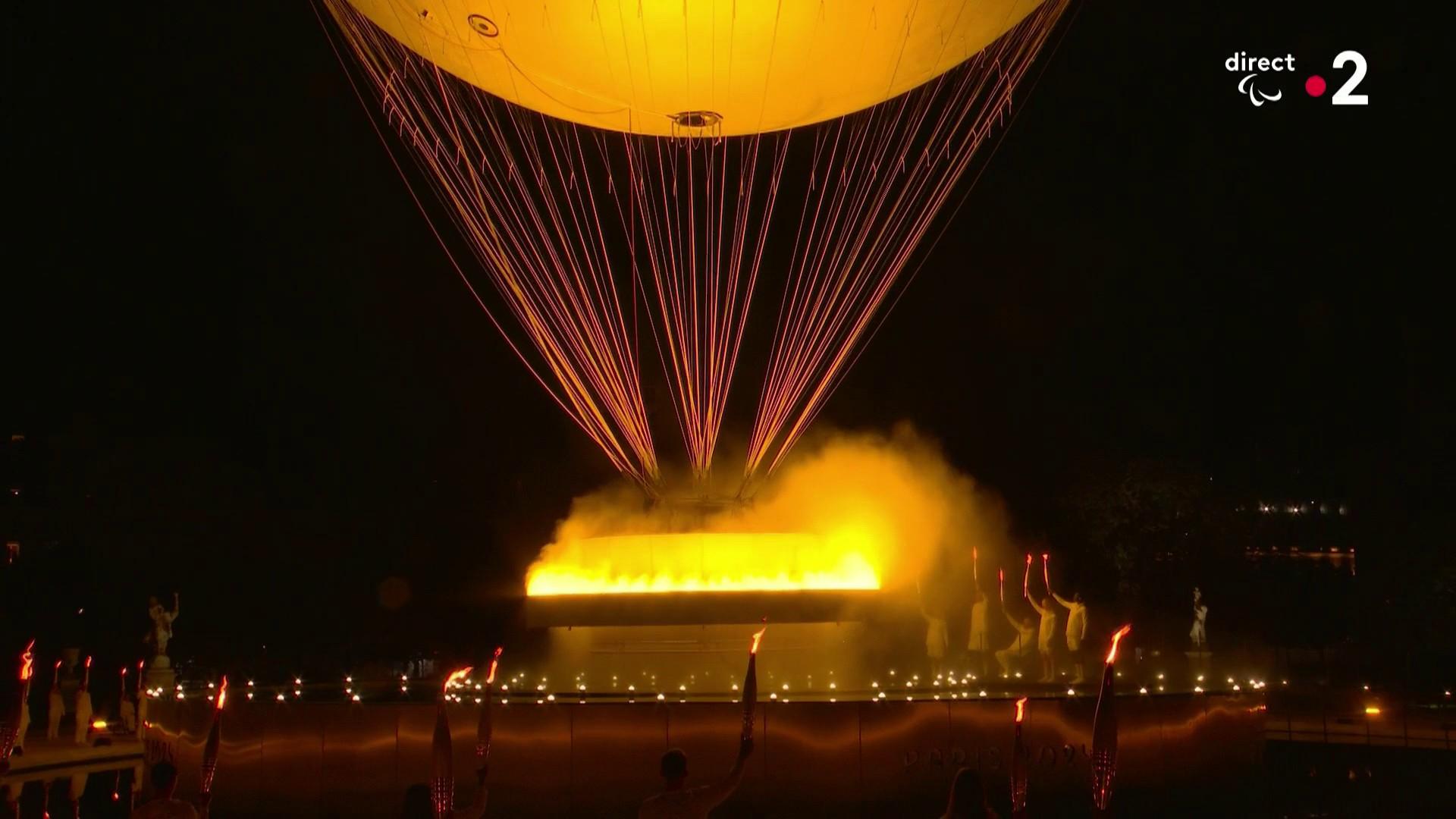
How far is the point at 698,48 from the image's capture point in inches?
450

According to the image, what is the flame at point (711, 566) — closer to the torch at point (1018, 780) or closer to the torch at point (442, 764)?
the torch at point (442, 764)

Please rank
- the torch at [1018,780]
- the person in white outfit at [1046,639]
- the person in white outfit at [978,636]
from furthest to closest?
the person in white outfit at [978,636]
the person in white outfit at [1046,639]
the torch at [1018,780]

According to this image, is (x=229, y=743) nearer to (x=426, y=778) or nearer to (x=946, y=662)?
(x=426, y=778)

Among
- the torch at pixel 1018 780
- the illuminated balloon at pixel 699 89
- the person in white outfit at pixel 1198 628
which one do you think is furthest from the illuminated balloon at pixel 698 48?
the person in white outfit at pixel 1198 628

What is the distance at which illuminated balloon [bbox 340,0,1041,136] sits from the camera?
10797mm

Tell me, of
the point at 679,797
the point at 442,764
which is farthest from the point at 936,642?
the point at 679,797

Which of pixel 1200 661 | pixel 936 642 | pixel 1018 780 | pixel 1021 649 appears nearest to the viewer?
pixel 1018 780

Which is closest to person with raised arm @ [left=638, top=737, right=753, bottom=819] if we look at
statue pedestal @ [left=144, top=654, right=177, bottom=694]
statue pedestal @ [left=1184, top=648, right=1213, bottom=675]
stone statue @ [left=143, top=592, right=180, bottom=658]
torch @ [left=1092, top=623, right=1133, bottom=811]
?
torch @ [left=1092, top=623, right=1133, bottom=811]

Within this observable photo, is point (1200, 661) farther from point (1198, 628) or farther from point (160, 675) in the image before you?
point (160, 675)

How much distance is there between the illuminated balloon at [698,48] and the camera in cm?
1080

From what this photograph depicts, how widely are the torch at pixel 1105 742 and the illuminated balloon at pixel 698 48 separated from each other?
25.7 ft

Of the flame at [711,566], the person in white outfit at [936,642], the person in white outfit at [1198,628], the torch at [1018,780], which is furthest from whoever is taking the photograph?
the person in white outfit at [1198,628]

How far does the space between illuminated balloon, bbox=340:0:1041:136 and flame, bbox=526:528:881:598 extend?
5.76 m

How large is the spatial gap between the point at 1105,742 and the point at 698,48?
8.70 m
